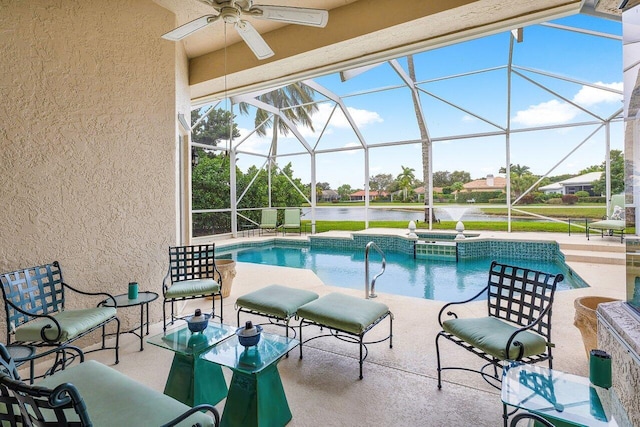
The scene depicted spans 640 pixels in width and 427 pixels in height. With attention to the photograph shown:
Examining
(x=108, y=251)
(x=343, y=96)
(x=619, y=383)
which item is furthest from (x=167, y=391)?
(x=343, y=96)

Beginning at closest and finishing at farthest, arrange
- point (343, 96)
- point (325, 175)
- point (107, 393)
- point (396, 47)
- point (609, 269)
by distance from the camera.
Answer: point (107, 393) → point (396, 47) → point (609, 269) → point (343, 96) → point (325, 175)

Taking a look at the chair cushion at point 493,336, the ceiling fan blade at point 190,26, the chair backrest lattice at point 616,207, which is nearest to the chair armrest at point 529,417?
the chair cushion at point 493,336

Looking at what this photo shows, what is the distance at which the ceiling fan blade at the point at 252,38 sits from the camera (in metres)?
2.42

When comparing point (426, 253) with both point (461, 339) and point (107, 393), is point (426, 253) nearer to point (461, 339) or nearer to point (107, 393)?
point (461, 339)

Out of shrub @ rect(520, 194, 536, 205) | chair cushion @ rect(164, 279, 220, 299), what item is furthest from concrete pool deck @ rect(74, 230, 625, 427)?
shrub @ rect(520, 194, 536, 205)

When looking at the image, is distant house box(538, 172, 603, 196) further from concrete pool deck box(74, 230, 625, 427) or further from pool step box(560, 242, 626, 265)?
concrete pool deck box(74, 230, 625, 427)

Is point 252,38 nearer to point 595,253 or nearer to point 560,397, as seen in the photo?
point 560,397

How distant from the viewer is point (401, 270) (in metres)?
6.91

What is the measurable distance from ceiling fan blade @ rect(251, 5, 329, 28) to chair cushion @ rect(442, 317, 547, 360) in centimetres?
240

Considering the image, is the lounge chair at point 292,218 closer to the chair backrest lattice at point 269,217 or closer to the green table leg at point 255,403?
the chair backrest lattice at point 269,217

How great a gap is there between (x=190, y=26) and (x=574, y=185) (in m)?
9.81

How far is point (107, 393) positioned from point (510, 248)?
8588 mm

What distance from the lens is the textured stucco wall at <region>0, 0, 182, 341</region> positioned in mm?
2432

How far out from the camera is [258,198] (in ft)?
37.3
